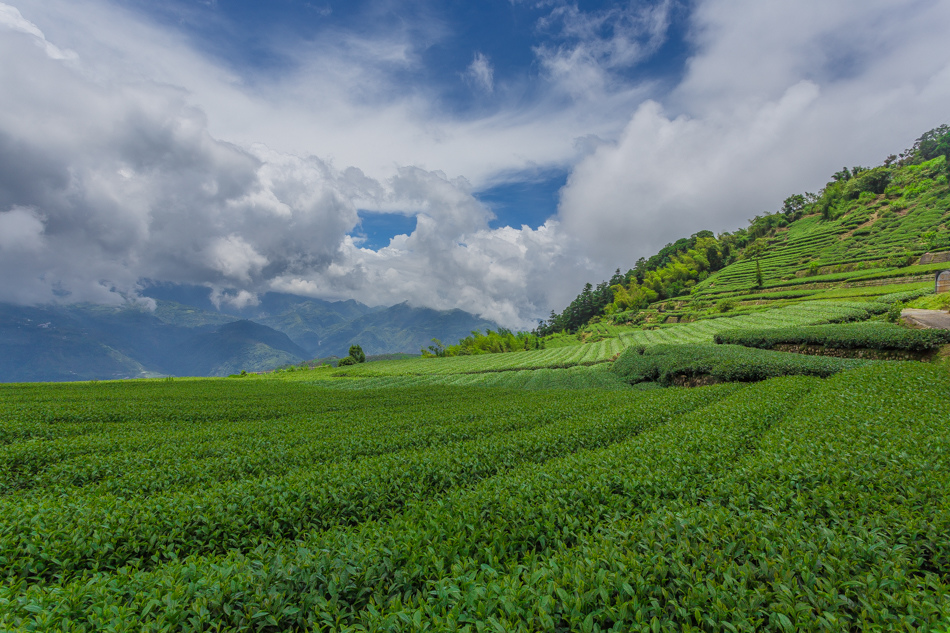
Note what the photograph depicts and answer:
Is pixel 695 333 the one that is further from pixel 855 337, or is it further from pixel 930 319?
pixel 855 337

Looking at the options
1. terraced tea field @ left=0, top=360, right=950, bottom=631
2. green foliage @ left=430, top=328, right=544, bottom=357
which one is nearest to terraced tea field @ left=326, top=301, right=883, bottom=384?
green foliage @ left=430, top=328, right=544, bottom=357

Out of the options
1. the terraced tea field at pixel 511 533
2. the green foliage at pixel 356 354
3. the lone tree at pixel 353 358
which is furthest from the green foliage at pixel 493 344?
the terraced tea field at pixel 511 533

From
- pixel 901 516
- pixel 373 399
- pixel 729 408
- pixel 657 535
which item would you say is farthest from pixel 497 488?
pixel 373 399

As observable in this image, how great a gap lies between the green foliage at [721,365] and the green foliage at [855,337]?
3998mm

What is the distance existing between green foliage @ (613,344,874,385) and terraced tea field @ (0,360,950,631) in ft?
42.0

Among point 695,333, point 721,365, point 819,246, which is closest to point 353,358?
point 695,333

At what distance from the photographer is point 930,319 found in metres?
27.5

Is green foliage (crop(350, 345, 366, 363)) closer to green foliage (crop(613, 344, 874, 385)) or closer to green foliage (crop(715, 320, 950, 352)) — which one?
green foliage (crop(613, 344, 874, 385))

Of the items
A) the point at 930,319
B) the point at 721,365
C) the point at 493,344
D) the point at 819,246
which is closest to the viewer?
the point at 721,365

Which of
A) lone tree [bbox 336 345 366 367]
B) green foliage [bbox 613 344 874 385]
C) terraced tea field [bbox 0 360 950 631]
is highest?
lone tree [bbox 336 345 366 367]

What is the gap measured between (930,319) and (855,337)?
6.80 m

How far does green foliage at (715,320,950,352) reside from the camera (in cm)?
2291

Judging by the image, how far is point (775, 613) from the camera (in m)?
2.97

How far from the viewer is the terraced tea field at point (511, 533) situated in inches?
131
